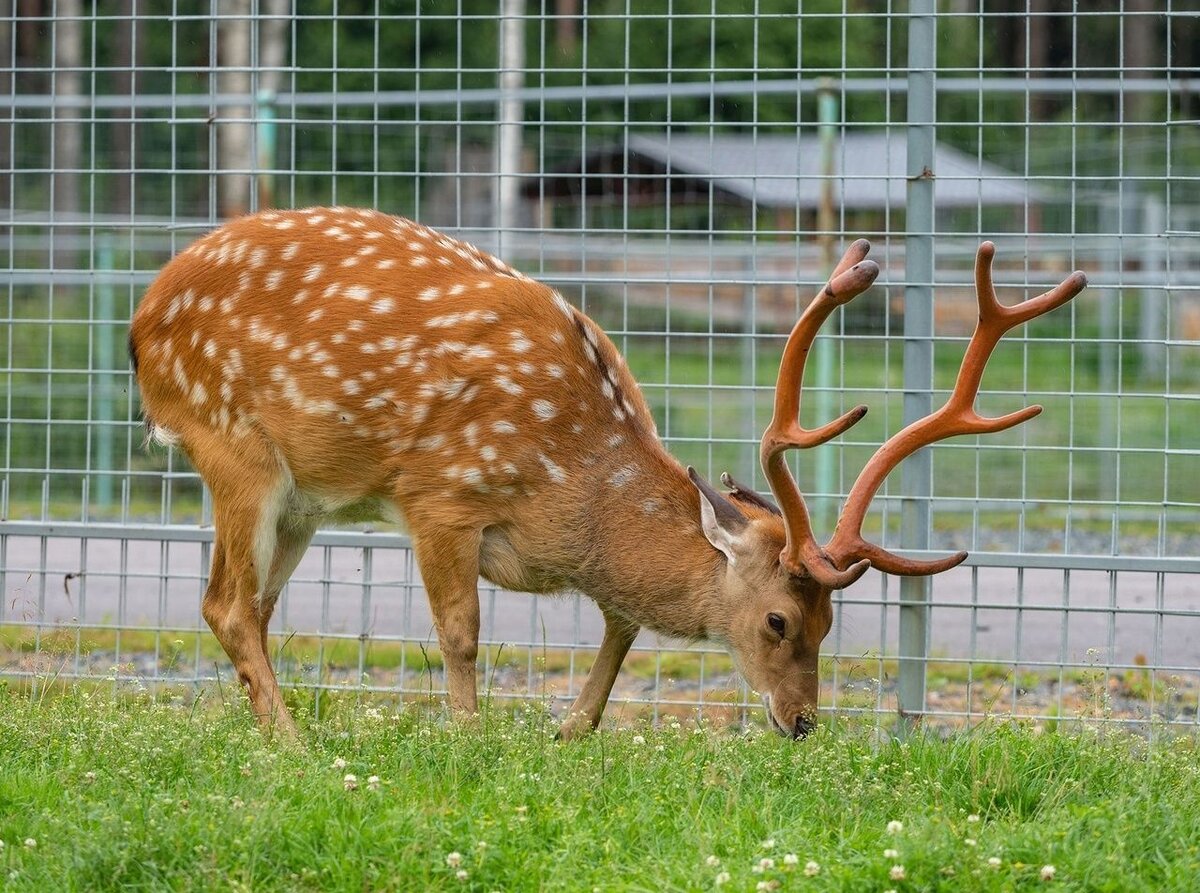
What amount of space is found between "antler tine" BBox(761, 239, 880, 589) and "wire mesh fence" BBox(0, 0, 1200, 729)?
27.8 inches

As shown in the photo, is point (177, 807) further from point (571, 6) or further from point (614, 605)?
point (571, 6)

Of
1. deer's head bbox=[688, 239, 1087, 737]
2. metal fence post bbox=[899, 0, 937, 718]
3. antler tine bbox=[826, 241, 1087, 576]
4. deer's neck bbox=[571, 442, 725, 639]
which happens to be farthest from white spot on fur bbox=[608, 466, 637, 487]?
metal fence post bbox=[899, 0, 937, 718]

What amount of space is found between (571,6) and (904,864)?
111ft

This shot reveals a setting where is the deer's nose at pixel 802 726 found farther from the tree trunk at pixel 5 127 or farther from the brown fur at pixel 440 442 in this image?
the tree trunk at pixel 5 127

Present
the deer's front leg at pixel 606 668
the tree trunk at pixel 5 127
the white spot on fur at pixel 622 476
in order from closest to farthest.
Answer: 1. the white spot on fur at pixel 622 476
2. the deer's front leg at pixel 606 668
3. the tree trunk at pixel 5 127

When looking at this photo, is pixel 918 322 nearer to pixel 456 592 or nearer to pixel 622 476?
pixel 622 476

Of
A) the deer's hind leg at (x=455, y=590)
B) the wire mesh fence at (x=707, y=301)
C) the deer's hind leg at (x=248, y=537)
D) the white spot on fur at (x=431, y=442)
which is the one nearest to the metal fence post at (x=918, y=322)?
the wire mesh fence at (x=707, y=301)

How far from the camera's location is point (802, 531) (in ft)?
19.2

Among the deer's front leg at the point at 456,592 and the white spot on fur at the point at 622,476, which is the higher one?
the white spot on fur at the point at 622,476

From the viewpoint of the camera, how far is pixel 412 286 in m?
6.28

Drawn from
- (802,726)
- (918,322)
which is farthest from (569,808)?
(918,322)

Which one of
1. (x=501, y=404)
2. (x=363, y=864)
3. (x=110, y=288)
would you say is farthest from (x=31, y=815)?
(x=110, y=288)

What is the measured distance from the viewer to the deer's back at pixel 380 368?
20.1 ft

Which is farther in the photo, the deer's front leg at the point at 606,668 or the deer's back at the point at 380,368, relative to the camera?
the deer's front leg at the point at 606,668
